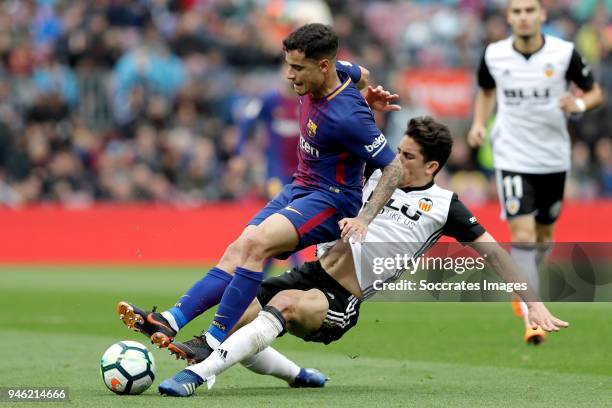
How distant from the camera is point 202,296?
718cm

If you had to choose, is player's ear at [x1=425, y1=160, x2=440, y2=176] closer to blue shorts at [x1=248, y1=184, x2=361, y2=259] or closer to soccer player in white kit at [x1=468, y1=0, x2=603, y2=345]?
blue shorts at [x1=248, y1=184, x2=361, y2=259]

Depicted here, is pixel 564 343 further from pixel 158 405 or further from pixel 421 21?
pixel 421 21

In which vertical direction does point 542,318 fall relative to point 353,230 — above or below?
below

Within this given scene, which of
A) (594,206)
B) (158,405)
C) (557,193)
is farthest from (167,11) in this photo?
(158,405)

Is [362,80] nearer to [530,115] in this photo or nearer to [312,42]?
[312,42]

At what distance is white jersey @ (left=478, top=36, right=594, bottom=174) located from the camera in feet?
34.4

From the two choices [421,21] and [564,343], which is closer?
[564,343]

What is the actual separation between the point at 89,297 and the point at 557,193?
6.24 m

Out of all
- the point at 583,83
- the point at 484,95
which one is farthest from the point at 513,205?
the point at 583,83

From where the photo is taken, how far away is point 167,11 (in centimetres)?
2289

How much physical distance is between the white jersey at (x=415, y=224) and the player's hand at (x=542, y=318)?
2.17 ft

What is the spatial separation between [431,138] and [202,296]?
1.78 m

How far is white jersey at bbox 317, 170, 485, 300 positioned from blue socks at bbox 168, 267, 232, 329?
28.6 inches

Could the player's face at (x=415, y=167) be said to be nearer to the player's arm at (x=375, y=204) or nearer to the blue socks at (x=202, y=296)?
the player's arm at (x=375, y=204)
